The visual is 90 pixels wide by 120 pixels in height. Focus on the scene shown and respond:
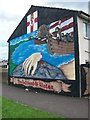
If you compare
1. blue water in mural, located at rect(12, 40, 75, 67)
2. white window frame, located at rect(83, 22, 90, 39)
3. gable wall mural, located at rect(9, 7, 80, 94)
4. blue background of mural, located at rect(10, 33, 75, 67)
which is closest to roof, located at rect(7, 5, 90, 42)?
gable wall mural, located at rect(9, 7, 80, 94)

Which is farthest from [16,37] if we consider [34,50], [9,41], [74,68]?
[74,68]

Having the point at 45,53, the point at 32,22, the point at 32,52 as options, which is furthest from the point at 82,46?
the point at 32,22

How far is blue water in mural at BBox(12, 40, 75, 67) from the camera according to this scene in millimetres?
18825

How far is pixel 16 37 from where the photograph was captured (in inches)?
957

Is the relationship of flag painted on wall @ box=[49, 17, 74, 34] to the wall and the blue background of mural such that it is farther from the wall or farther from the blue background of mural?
the blue background of mural

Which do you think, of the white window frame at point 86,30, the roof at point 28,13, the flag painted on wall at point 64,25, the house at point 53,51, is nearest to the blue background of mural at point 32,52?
the house at point 53,51

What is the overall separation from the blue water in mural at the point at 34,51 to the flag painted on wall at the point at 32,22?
1115mm

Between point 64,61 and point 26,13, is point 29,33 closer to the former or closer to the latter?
point 26,13

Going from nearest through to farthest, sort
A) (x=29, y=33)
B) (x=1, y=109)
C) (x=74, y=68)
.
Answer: (x=1, y=109) → (x=74, y=68) → (x=29, y=33)

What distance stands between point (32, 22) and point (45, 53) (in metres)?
3.51

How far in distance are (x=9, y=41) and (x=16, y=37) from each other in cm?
142

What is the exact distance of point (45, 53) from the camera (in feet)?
66.5

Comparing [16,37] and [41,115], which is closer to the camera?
[41,115]

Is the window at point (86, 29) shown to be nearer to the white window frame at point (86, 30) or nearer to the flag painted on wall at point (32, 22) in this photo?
the white window frame at point (86, 30)
